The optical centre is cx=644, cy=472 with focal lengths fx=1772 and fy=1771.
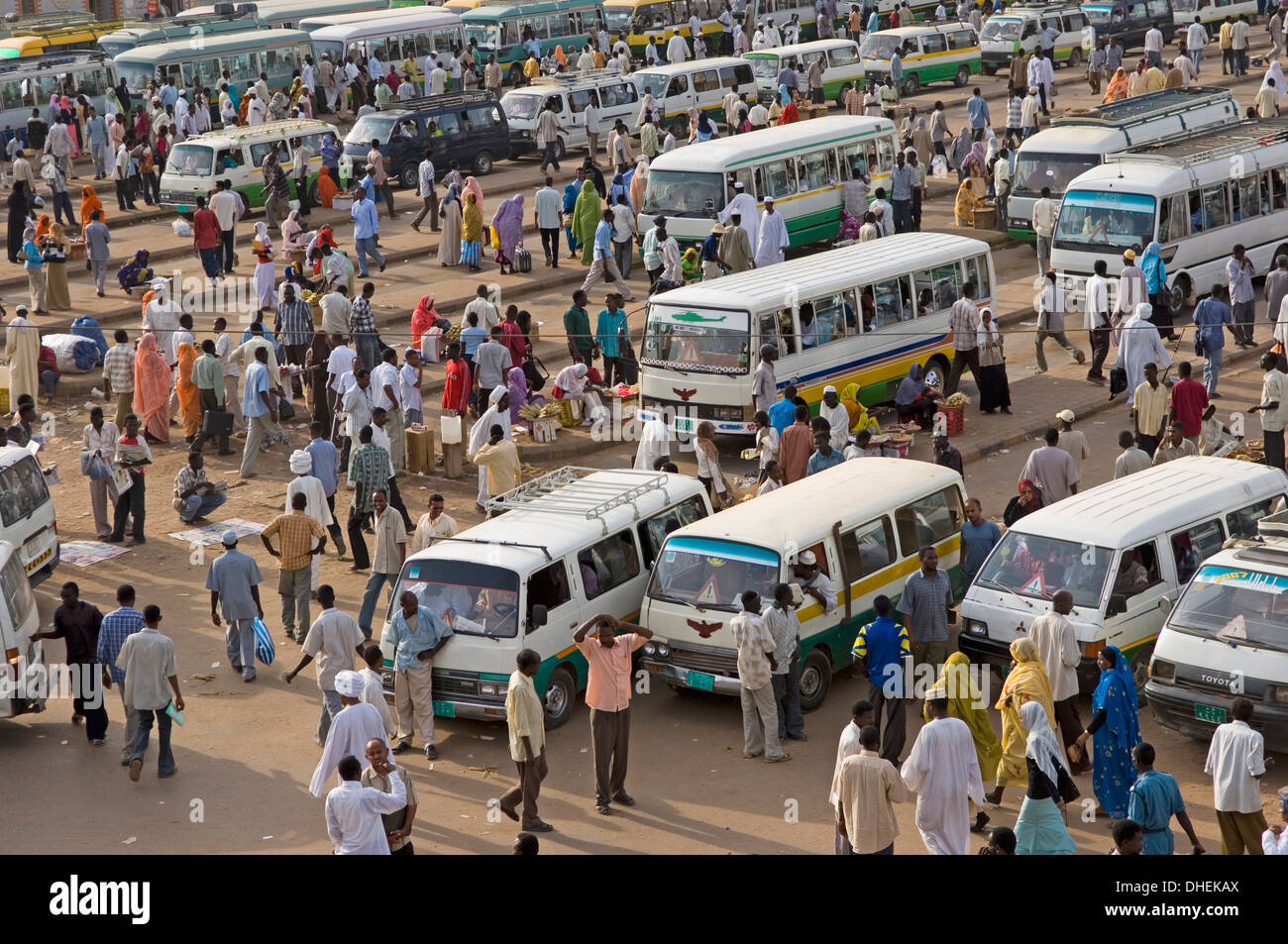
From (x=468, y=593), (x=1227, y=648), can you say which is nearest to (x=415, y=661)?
(x=468, y=593)

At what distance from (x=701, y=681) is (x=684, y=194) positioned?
15.0m

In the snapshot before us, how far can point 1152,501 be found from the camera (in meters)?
14.3

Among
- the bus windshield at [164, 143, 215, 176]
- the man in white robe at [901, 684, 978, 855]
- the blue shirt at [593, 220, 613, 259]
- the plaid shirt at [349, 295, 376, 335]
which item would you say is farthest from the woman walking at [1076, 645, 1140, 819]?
the bus windshield at [164, 143, 215, 176]

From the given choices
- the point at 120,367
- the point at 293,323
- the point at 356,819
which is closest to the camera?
the point at 356,819

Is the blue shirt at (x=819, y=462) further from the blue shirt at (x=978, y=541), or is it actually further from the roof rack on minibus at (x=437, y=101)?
the roof rack on minibus at (x=437, y=101)

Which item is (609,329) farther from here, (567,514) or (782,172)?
(567,514)

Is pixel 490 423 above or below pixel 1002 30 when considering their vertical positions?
below

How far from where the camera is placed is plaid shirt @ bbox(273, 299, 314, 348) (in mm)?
21953

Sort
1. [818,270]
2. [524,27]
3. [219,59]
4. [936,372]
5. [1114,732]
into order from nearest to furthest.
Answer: [1114,732], [818,270], [936,372], [219,59], [524,27]

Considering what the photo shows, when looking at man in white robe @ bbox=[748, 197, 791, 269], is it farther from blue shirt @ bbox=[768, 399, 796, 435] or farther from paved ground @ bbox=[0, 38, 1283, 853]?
paved ground @ bbox=[0, 38, 1283, 853]

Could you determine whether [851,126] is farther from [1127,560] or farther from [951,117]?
[1127,560]

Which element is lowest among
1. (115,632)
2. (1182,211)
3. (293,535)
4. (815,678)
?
(815,678)

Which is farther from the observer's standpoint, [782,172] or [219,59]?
[219,59]

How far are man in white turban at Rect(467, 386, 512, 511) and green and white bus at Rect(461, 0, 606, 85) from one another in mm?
29688
